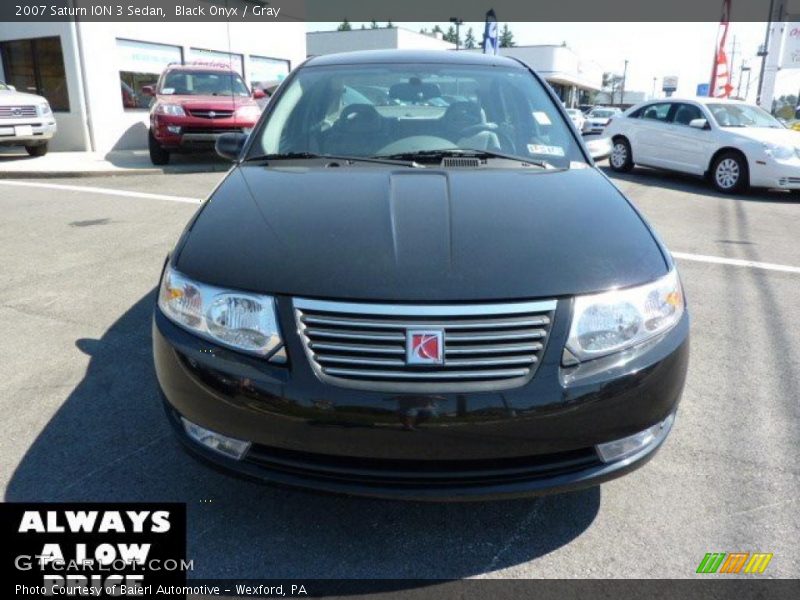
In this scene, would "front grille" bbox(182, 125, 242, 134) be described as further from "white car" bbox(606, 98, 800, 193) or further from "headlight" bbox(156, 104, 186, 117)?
"white car" bbox(606, 98, 800, 193)

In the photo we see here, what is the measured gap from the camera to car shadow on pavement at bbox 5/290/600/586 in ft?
6.98

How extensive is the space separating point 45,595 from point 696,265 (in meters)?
5.31

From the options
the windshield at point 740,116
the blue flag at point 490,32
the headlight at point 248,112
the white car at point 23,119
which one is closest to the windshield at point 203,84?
the headlight at point 248,112

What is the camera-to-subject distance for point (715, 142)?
409 inches

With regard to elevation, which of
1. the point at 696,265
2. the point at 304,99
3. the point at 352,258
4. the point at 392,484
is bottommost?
the point at 696,265

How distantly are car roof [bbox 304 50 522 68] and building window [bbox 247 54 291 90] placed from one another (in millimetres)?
15113

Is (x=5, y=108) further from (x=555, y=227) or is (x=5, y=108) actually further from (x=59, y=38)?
(x=555, y=227)

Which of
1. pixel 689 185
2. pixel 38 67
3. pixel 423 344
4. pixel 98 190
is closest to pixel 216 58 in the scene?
pixel 38 67

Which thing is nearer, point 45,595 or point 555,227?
point 45,595

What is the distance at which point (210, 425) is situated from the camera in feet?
6.63

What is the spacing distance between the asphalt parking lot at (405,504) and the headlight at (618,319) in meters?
0.73

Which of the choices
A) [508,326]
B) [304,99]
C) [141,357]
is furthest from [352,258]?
[141,357]

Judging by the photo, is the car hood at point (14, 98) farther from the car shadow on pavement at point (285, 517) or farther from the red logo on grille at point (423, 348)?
the red logo on grille at point (423, 348)

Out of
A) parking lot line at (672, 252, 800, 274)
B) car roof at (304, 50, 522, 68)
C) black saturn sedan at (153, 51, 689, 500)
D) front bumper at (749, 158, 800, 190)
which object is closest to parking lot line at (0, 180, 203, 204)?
car roof at (304, 50, 522, 68)
